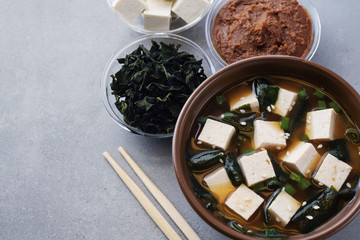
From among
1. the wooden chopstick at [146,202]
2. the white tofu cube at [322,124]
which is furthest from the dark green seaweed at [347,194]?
the wooden chopstick at [146,202]

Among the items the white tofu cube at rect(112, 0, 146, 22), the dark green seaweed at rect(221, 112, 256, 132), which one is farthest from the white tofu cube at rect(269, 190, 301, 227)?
the white tofu cube at rect(112, 0, 146, 22)

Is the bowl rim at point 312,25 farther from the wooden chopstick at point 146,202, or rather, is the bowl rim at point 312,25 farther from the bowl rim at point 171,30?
the wooden chopstick at point 146,202

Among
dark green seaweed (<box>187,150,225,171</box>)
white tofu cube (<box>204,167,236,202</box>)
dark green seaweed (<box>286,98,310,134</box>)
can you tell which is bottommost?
white tofu cube (<box>204,167,236,202</box>)

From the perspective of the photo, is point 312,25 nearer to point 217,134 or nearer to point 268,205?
point 217,134

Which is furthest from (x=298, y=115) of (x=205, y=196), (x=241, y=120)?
(x=205, y=196)

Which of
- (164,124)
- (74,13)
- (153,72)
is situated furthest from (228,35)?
(74,13)

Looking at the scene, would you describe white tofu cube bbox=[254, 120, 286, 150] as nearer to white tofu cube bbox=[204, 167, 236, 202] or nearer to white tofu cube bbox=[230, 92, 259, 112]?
white tofu cube bbox=[230, 92, 259, 112]
